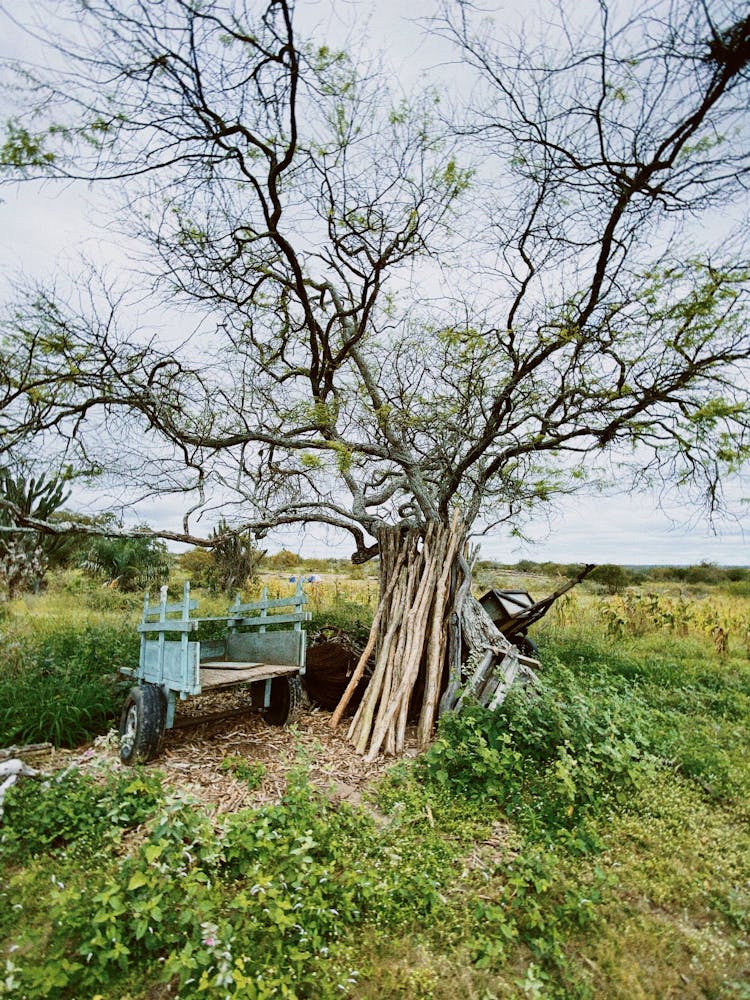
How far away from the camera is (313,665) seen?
6578 mm

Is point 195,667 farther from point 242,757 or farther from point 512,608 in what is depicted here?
point 512,608

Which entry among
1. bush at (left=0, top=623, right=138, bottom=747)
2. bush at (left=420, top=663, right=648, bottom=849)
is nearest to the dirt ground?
bush at (left=0, top=623, right=138, bottom=747)

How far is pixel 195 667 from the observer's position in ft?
15.7

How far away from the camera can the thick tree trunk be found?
542 centimetres

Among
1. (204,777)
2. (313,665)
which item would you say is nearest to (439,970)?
(204,777)

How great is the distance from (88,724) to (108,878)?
3.07m

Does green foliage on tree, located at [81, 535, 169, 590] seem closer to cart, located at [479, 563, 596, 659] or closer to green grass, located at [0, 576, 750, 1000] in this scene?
cart, located at [479, 563, 596, 659]

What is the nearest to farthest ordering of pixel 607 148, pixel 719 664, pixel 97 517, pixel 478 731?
pixel 478 731
pixel 607 148
pixel 97 517
pixel 719 664

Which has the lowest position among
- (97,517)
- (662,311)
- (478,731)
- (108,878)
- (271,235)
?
(108,878)

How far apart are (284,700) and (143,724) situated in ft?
4.85

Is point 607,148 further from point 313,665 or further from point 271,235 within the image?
point 313,665

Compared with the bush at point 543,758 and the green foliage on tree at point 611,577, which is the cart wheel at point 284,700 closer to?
the bush at point 543,758

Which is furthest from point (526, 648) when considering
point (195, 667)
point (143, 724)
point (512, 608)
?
point (143, 724)

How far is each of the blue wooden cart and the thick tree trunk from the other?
2.25ft
